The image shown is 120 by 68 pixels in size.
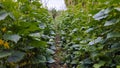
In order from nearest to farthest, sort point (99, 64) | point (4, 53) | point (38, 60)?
1. point (4, 53)
2. point (99, 64)
3. point (38, 60)

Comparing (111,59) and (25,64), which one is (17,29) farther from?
(111,59)

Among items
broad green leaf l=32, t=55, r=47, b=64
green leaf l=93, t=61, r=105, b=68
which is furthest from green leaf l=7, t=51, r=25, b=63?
green leaf l=93, t=61, r=105, b=68

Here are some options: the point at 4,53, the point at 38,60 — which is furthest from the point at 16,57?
the point at 38,60

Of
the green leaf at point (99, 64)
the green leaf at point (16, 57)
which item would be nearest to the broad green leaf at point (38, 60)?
the green leaf at point (16, 57)

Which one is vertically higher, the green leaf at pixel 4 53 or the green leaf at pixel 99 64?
the green leaf at pixel 4 53

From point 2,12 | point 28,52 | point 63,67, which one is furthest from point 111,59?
point 63,67

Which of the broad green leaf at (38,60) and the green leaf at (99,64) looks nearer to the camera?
the green leaf at (99,64)

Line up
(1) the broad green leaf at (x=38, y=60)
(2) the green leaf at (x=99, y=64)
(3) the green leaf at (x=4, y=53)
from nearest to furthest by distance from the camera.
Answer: (3) the green leaf at (x=4, y=53) → (2) the green leaf at (x=99, y=64) → (1) the broad green leaf at (x=38, y=60)

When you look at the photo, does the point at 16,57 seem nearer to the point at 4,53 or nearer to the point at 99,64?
the point at 4,53

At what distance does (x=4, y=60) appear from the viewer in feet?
Answer: 5.86

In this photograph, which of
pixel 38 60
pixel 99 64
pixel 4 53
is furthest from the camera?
pixel 38 60

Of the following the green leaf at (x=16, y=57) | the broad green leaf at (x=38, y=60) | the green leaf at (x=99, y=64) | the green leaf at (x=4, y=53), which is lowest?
the broad green leaf at (x=38, y=60)

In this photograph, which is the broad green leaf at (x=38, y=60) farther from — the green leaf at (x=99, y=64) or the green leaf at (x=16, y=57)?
the green leaf at (x=99, y=64)

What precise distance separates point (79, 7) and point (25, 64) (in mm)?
2870
